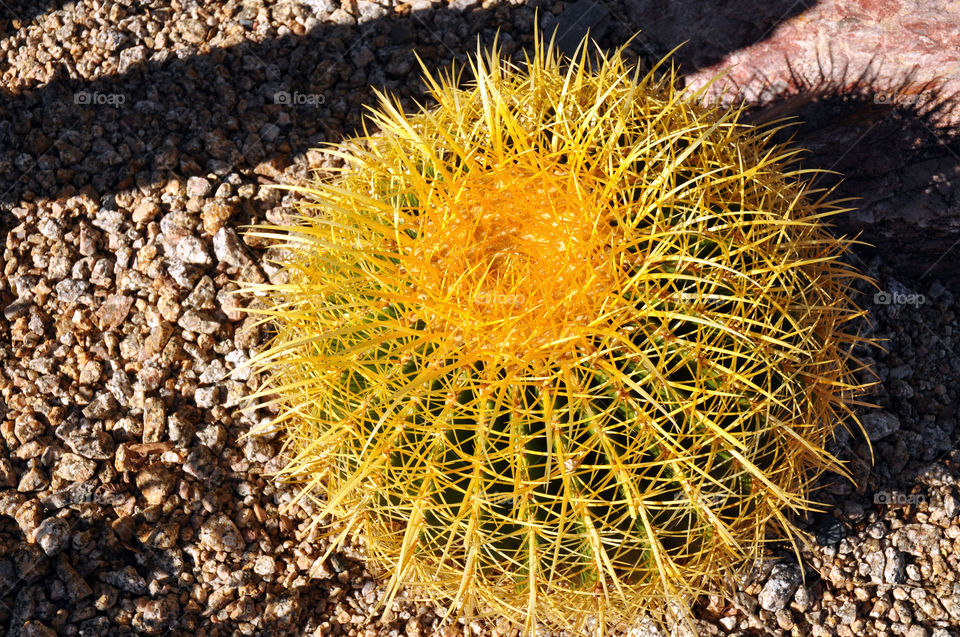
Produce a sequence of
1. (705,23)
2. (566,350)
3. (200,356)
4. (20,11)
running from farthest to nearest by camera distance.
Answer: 1. (20,11)
2. (705,23)
3. (200,356)
4. (566,350)

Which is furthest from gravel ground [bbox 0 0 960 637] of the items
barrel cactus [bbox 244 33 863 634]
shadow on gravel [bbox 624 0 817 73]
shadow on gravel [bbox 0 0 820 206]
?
barrel cactus [bbox 244 33 863 634]

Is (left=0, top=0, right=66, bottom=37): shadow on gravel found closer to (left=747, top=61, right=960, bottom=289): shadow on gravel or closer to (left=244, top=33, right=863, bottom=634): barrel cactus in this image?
(left=244, top=33, right=863, bottom=634): barrel cactus

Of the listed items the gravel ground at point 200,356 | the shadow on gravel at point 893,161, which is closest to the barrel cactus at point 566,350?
the gravel ground at point 200,356

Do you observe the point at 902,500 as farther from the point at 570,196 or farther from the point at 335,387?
the point at 335,387

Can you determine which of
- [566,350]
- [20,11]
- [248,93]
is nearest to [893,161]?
[566,350]

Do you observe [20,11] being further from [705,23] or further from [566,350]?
[566,350]

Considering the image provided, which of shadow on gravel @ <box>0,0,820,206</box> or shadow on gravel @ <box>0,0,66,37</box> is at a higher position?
shadow on gravel @ <box>0,0,66,37</box>

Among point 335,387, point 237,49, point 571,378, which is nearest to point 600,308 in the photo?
point 571,378
